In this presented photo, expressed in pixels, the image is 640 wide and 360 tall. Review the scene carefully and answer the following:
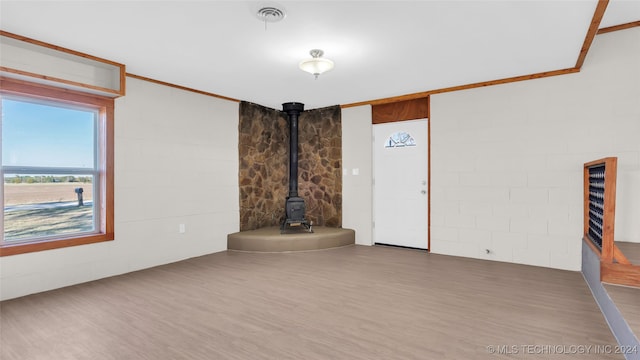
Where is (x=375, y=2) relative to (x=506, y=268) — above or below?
above

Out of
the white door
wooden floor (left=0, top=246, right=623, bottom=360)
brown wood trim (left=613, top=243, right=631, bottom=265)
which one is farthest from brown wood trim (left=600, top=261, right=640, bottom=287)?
the white door

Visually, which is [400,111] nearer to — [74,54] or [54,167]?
[74,54]

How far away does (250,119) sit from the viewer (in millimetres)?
5797

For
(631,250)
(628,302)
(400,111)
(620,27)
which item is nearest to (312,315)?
(628,302)

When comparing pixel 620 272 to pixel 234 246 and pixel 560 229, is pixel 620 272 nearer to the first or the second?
pixel 560 229

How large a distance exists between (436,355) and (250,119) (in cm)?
467

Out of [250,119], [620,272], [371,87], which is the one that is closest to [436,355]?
[620,272]

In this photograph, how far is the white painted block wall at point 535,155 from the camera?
12.3ft

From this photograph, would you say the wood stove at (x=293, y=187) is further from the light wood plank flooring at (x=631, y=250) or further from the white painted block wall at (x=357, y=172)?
the light wood plank flooring at (x=631, y=250)

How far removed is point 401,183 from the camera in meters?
5.54

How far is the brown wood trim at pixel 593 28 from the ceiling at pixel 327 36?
1.7 inches

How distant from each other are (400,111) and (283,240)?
281cm

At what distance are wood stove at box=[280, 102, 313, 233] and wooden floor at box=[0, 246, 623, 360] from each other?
1471 mm

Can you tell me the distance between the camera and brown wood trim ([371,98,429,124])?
527 cm
